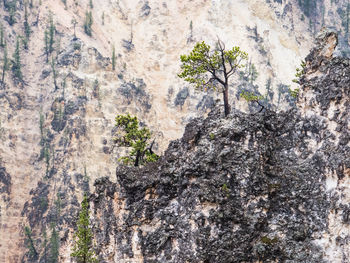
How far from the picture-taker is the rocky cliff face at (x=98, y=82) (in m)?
96.9

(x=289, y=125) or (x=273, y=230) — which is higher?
(x=289, y=125)

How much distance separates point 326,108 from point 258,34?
103977 millimetres

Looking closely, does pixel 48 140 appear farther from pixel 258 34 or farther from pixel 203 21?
pixel 258 34

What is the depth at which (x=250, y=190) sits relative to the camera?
32531 mm

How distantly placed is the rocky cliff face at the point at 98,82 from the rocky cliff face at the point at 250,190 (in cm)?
5824

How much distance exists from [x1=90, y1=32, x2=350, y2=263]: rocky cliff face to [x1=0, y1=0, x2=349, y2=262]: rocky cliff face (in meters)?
58.2

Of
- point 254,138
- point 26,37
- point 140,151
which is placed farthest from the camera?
point 26,37

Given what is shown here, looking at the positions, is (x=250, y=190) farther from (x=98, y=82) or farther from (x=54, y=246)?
(x=98, y=82)

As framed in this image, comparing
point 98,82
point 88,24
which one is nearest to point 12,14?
point 88,24

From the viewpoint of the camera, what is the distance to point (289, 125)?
118 ft

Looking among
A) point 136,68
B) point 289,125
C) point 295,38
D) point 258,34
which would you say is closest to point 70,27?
point 136,68

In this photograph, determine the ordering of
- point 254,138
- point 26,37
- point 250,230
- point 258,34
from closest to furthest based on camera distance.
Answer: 1. point 250,230
2. point 254,138
3. point 26,37
4. point 258,34

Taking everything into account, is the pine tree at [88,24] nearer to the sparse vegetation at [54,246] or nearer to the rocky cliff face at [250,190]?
the sparse vegetation at [54,246]

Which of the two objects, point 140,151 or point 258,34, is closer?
point 140,151
